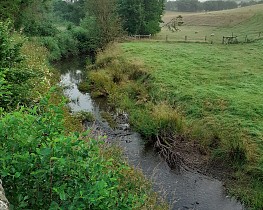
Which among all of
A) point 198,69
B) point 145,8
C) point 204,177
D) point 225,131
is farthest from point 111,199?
point 145,8

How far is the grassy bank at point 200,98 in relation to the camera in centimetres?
1328

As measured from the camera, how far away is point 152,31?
46562mm

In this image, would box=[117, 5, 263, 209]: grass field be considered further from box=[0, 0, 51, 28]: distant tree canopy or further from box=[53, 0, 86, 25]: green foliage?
box=[53, 0, 86, 25]: green foliage

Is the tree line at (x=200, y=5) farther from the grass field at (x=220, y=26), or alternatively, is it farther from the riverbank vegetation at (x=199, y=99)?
the riverbank vegetation at (x=199, y=99)

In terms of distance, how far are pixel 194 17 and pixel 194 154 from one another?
207 ft

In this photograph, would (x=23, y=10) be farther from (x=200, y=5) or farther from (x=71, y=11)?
(x=200, y=5)

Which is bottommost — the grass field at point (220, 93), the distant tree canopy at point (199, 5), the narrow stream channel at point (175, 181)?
the narrow stream channel at point (175, 181)

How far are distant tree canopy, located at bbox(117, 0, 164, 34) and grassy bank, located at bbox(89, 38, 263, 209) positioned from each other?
530 inches

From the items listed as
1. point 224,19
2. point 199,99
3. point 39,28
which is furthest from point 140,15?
point 199,99

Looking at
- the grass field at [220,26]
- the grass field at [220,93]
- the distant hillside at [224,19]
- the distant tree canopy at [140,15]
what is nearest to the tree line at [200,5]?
the grass field at [220,26]

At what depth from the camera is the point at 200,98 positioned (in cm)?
1869

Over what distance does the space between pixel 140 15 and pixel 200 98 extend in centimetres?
2856

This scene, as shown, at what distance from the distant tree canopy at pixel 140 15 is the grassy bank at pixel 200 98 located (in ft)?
44.2

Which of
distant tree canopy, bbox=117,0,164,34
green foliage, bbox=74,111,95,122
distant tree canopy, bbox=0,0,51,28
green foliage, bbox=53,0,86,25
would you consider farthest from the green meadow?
green foliage, bbox=53,0,86,25
